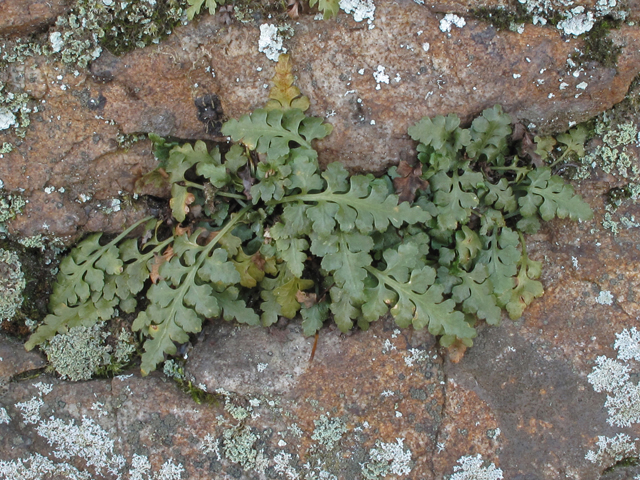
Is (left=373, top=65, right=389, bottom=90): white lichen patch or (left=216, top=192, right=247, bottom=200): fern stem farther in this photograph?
(left=216, top=192, right=247, bottom=200): fern stem

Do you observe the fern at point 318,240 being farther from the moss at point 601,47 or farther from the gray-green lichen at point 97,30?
the gray-green lichen at point 97,30

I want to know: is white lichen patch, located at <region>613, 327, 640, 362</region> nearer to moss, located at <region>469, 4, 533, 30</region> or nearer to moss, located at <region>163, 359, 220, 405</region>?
moss, located at <region>469, 4, 533, 30</region>

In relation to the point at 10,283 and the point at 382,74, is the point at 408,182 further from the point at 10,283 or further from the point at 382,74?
the point at 10,283

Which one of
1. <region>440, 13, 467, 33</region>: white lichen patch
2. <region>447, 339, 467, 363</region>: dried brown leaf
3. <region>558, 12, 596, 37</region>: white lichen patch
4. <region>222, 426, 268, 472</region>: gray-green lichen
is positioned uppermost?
<region>440, 13, 467, 33</region>: white lichen patch

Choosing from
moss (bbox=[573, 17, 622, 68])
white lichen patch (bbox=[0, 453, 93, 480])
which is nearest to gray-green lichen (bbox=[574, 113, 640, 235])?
moss (bbox=[573, 17, 622, 68])

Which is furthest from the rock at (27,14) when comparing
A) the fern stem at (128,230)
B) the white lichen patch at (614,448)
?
the white lichen patch at (614,448)

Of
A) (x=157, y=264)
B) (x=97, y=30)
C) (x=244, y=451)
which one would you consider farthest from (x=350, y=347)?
(x=97, y=30)

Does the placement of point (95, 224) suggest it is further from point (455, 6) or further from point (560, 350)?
point (560, 350)
